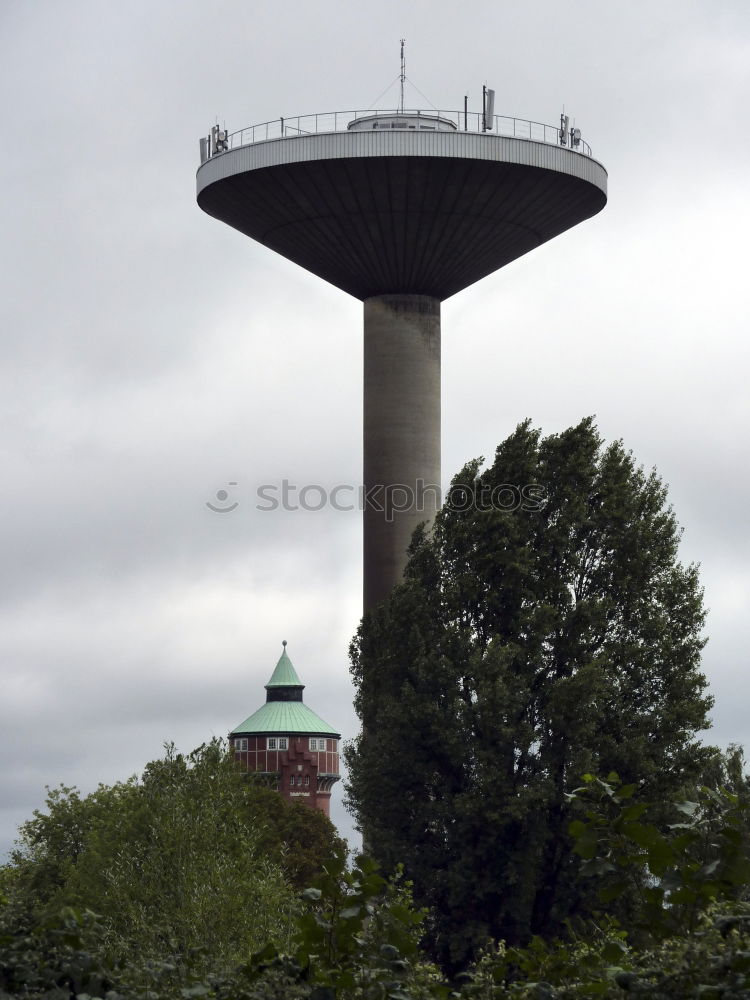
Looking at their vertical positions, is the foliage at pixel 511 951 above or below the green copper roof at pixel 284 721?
below

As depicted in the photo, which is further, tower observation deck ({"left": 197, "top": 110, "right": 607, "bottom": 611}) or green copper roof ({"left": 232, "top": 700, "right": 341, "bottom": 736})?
green copper roof ({"left": 232, "top": 700, "right": 341, "bottom": 736})

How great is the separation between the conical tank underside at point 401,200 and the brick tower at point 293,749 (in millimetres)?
54880

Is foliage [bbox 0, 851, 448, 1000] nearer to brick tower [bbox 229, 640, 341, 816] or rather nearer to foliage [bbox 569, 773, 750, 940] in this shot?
foliage [bbox 569, 773, 750, 940]

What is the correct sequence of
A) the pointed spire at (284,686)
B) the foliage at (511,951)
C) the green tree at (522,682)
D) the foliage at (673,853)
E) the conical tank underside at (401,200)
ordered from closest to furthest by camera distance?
the foliage at (511,951) → the foliage at (673,853) → the green tree at (522,682) → the conical tank underside at (401,200) → the pointed spire at (284,686)

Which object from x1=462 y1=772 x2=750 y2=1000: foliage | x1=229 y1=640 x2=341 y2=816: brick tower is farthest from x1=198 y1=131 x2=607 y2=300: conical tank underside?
x1=229 y1=640 x2=341 y2=816: brick tower

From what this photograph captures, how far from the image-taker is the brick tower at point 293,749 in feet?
314

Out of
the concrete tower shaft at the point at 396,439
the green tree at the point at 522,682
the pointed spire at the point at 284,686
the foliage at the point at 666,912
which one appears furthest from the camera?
the pointed spire at the point at 284,686

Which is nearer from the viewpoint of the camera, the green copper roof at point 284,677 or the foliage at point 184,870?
the foliage at point 184,870

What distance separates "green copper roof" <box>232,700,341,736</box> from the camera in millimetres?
97250

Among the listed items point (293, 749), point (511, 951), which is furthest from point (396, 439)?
point (293, 749)

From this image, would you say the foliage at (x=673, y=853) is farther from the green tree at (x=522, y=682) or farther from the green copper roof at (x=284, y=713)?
the green copper roof at (x=284, y=713)

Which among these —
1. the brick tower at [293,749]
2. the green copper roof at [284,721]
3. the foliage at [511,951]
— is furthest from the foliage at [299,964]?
the green copper roof at [284,721]

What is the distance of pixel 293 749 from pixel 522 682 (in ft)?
220

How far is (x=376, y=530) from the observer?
4488 centimetres
